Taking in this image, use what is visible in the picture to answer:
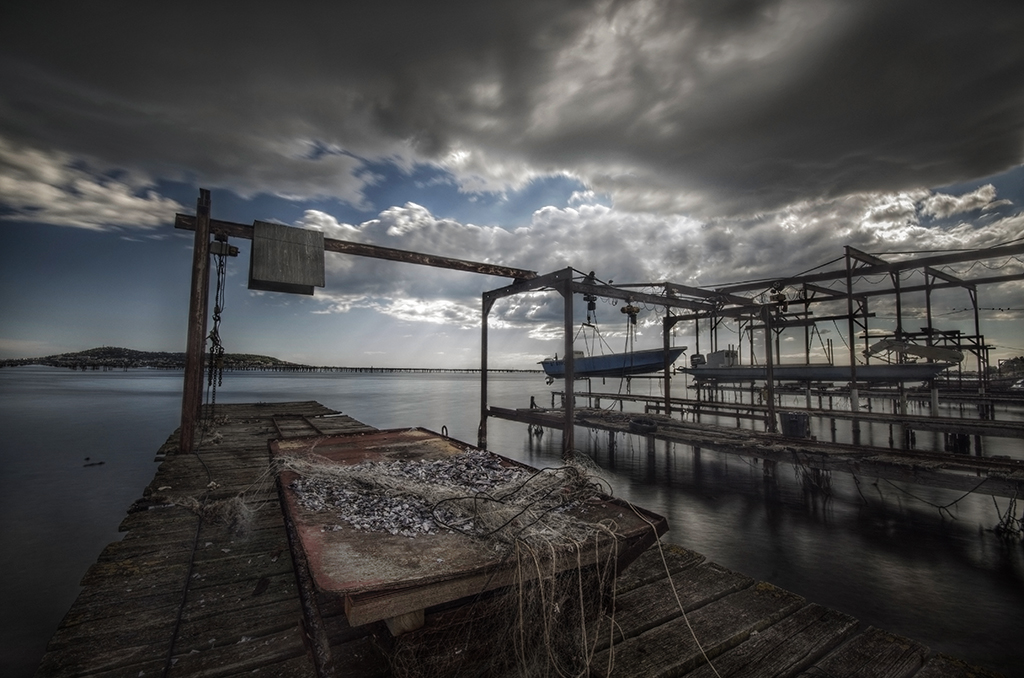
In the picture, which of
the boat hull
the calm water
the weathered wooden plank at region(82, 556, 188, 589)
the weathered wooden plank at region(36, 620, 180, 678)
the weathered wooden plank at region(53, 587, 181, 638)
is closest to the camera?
the weathered wooden plank at region(36, 620, 180, 678)

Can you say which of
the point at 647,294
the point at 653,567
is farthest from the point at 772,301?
the point at 653,567

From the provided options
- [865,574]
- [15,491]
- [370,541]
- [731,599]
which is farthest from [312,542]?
[15,491]

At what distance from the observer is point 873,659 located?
3209 millimetres

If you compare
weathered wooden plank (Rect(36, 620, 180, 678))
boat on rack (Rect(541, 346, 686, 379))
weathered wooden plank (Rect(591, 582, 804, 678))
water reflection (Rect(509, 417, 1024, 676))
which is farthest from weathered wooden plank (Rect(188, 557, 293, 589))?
boat on rack (Rect(541, 346, 686, 379))

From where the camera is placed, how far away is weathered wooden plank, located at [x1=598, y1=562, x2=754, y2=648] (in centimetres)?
343

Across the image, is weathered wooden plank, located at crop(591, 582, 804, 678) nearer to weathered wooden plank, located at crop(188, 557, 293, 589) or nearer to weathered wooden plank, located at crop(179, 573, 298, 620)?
weathered wooden plank, located at crop(179, 573, 298, 620)

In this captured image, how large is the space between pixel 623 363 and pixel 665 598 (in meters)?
17.6

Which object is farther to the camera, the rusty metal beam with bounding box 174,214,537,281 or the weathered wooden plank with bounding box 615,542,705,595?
the rusty metal beam with bounding box 174,214,537,281

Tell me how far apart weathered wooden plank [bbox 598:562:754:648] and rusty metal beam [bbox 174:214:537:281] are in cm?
851

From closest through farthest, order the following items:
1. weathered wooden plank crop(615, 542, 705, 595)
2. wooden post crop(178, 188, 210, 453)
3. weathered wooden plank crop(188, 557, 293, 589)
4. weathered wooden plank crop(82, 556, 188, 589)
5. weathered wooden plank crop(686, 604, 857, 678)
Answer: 1. weathered wooden plank crop(686, 604, 857, 678)
2. weathered wooden plank crop(82, 556, 188, 589)
3. weathered wooden plank crop(188, 557, 293, 589)
4. weathered wooden plank crop(615, 542, 705, 595)
5. wooden post crop(178, 188, 210, 453)

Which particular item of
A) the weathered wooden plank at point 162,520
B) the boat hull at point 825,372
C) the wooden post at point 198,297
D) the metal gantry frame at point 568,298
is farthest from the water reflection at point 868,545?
the wooden post at point 198,297

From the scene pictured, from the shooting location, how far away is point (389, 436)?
7.57 meters

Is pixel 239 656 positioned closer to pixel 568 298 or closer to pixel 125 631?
pixel 125 631

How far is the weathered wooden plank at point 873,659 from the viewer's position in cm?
307
